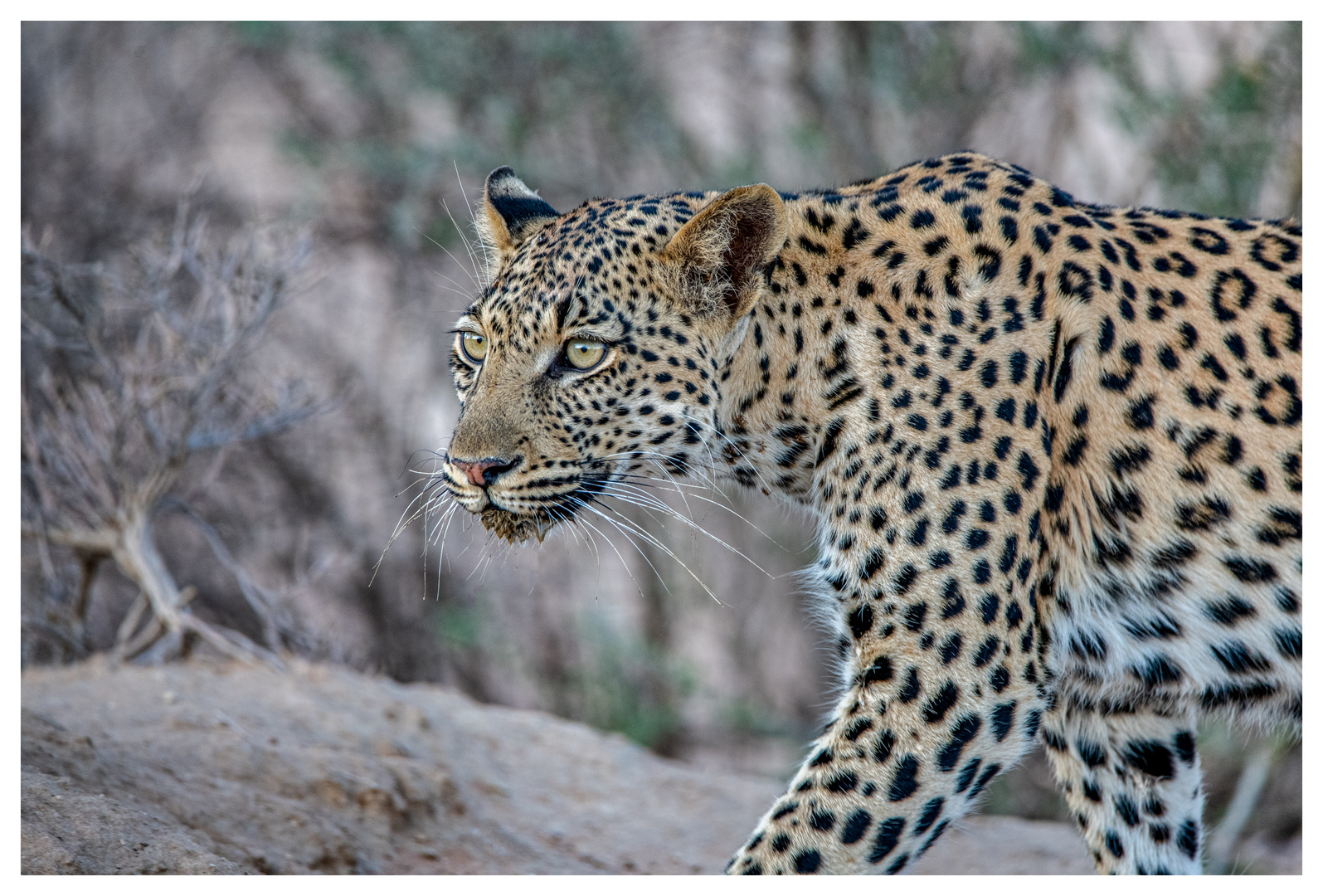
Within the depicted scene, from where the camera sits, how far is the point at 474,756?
225 inches

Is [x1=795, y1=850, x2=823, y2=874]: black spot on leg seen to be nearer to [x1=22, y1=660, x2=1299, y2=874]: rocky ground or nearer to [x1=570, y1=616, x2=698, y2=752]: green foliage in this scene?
[x1=22, y1=660, x2=1299, y2=874]: rocky ground

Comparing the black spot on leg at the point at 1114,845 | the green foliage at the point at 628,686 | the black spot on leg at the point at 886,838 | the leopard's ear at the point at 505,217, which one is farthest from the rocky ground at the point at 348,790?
the green foliage at the point at 628,686

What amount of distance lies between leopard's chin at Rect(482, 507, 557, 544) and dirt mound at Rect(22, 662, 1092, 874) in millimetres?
1364

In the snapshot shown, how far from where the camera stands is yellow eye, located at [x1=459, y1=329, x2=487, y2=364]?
13.0 feet

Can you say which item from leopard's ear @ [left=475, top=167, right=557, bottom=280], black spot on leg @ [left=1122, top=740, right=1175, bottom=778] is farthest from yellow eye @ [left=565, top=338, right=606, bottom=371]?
black spot on leg @ [left=1122, top=740, right=1175, bottom=778]

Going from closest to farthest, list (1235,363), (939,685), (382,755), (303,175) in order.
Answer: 1. (939,685)
2. (1235,363)
3. (382,755)
4. (303,175)

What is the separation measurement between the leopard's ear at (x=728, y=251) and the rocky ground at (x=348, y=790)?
5.96ft

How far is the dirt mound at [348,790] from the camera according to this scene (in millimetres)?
3957

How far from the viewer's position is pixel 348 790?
4.79 metres

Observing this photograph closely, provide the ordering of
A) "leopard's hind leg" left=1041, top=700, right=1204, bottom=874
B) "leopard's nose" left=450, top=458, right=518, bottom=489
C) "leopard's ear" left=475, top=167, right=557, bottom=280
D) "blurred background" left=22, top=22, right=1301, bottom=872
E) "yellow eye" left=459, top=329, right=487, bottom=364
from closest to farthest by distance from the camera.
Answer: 1. "leopard's nose" left=450, top=458, right=518, bottom=489
2. "yellow eye" left=459, top=329, right=487, bottom=364
3. "leopard's hind leg" left=1041, top=700, right=1204, bottom=874
4. "leopard's ear" left=475, top=167, right=557, bottom=280
5. "blurred background" left=22, top=22, right=1301, bottom=872

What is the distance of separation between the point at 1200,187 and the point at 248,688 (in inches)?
239

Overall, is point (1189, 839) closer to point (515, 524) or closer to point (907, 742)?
point (907, 742)

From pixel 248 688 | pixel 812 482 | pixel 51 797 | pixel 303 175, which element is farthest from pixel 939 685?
pixel 303 175
